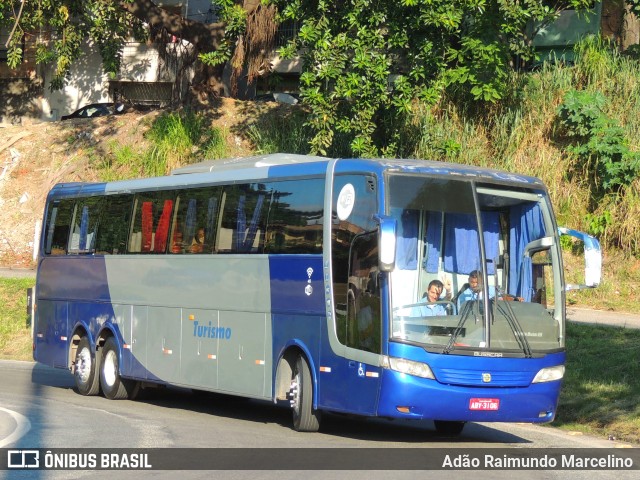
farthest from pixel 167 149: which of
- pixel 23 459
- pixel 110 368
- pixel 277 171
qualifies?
pixel 23 459

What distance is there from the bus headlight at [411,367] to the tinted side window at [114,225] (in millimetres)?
→ 6938

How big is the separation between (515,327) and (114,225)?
26.4ft

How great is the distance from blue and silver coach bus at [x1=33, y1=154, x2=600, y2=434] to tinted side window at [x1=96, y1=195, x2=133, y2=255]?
1032 millimetres

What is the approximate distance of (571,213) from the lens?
2588 cm

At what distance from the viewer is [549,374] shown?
13148 mm

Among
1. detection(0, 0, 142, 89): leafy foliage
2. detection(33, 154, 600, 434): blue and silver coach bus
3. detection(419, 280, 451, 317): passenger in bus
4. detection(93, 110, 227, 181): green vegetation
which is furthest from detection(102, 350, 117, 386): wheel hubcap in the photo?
detection(93, 110, 227, 181): green vegetation

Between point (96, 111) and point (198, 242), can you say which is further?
point (96, 111)

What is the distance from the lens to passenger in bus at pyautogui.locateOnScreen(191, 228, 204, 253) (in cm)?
1633

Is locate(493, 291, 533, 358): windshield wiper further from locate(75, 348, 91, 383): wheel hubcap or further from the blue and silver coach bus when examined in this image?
locate(75, 348, 91, 383): wheel hubcap

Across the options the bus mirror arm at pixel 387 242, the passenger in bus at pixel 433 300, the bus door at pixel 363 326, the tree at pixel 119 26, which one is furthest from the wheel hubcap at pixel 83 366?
the tree at pixel 119 26

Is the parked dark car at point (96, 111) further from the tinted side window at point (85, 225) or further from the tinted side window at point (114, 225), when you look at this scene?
the tinted side window at point (114, 225)

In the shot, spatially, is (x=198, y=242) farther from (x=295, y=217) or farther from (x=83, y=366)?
(x=83, y=366)

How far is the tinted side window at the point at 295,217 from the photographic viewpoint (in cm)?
1405

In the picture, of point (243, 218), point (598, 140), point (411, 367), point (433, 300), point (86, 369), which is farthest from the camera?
point (598, 140)
